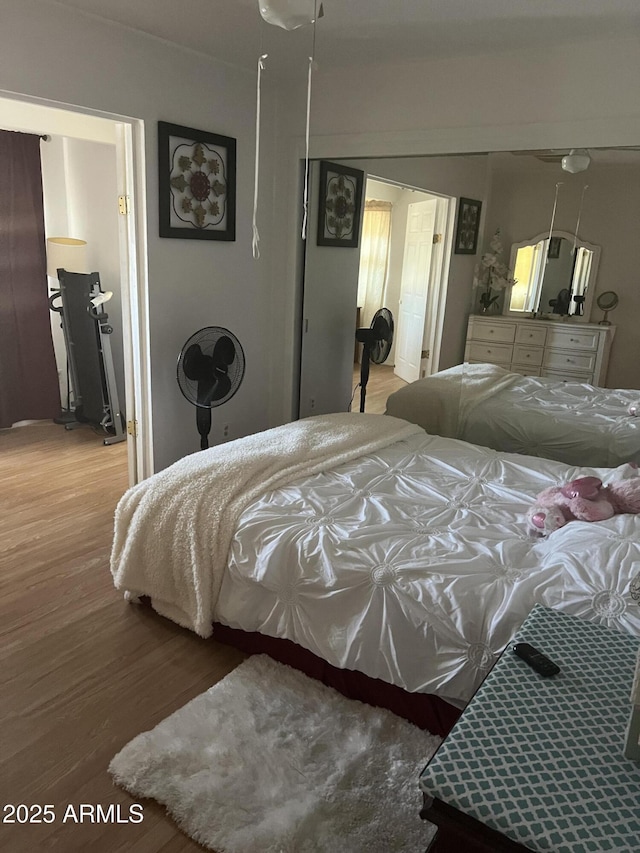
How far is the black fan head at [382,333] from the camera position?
3.73 meters

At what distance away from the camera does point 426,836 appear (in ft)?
5.06

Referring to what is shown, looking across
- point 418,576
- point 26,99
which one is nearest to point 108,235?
point 26,99

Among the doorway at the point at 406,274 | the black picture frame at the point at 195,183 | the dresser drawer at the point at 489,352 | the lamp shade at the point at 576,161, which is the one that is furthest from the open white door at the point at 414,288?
the black picture frame at the point at 195,183

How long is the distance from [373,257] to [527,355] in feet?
3.62

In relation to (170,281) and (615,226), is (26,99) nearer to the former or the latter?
(170,281)

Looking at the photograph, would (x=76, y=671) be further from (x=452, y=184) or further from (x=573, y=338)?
(x=452, y=184)

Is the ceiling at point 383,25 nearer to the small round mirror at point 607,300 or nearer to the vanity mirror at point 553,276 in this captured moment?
the vanity mirror at point 553,276

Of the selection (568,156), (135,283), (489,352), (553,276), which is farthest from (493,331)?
(135,283)

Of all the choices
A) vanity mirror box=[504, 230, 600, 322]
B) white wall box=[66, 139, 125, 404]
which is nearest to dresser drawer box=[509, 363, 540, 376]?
vanity mirror box=[504, 230, 600, 322]

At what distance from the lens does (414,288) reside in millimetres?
3627

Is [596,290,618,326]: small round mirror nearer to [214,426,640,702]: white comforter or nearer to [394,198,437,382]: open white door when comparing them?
[394,198,437,382]: open white door

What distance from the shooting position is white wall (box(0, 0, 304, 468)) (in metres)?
2.62

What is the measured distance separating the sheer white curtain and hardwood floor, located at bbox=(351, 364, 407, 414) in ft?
1.01

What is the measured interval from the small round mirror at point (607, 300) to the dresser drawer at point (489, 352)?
49 cm
